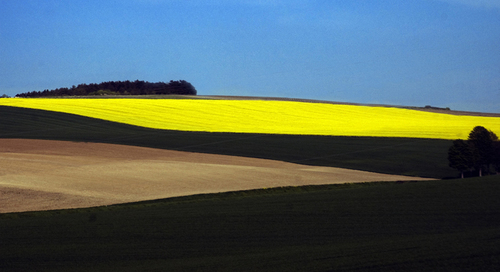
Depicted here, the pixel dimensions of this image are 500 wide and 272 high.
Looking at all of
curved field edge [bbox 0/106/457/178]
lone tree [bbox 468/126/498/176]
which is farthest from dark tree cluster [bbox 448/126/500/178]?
curved field edge [bbox 0/106/457/178]

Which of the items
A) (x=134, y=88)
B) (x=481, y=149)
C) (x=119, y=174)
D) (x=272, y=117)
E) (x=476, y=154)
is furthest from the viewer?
(x=134, y=88)

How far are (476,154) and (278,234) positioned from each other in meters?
19.5

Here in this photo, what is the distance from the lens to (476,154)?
90.2 feet

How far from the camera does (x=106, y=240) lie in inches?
441

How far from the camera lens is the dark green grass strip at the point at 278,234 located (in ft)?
28.6

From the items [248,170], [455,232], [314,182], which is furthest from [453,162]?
[455,232]

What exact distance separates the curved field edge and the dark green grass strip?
10.9m

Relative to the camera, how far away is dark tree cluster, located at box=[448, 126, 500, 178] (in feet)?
87.9

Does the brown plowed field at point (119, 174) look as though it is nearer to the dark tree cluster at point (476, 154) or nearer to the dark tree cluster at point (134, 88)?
the dark tree cluster at point (476, 154)

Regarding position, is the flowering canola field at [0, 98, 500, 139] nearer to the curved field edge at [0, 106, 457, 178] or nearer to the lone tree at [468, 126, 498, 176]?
the curved field edge at [0, 106, 457, 178]

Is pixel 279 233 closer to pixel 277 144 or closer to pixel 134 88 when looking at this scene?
pixel 277 144

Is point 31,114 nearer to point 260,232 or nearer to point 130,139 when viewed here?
point 130,139

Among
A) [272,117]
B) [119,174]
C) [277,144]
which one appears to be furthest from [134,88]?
[119,174]

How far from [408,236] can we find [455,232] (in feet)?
3.24
